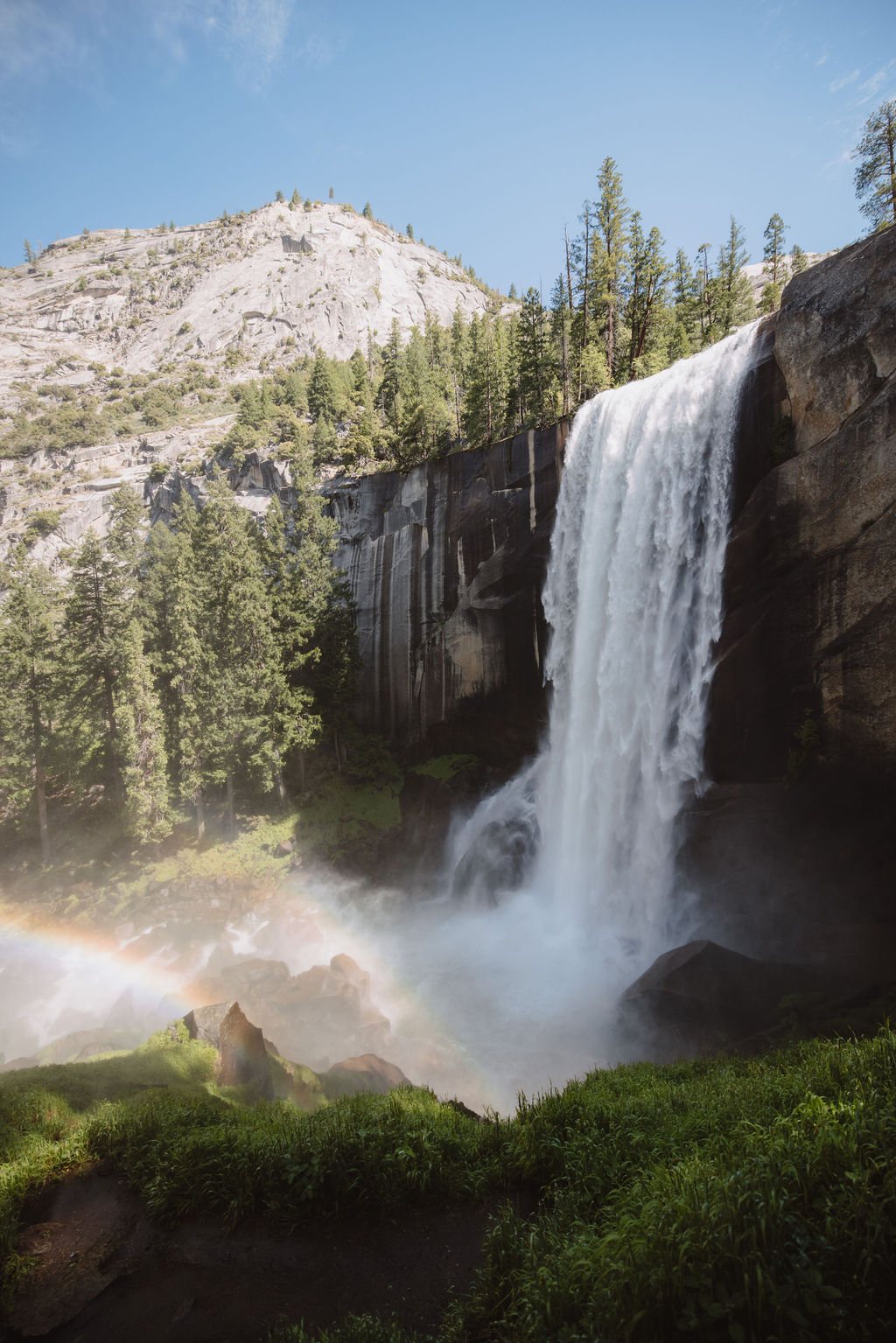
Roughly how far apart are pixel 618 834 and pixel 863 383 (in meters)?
14.0

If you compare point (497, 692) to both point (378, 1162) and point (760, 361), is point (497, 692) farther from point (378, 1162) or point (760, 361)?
point (378, 1162)

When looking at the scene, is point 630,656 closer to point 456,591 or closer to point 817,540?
point 817,540

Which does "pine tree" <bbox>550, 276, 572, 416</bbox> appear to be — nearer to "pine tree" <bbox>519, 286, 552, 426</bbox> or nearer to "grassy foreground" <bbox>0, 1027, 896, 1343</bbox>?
"pine tree" <bbox>519, 286, 552, 426</bbox>

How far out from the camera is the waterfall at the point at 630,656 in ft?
55.9

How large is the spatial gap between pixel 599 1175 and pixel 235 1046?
8923 mm

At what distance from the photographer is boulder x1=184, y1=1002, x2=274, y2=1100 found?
441 inches

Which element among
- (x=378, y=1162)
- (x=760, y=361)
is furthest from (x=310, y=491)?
(x=378, y=1162)

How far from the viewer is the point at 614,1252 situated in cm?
359

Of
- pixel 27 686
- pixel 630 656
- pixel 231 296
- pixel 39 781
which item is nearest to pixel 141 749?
pixel 39 781

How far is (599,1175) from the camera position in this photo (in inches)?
217

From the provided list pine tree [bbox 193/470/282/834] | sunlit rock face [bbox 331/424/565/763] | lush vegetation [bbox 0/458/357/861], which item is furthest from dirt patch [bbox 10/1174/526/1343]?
sunlit rock face [bbox 331/424/565/763]

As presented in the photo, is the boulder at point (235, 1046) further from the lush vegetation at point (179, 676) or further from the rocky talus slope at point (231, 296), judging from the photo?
the rocky talus slope at point (231, 296)

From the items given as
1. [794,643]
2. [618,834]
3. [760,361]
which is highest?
[760,361]

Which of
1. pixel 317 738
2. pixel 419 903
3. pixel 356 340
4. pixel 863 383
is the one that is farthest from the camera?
pixel 356 340
